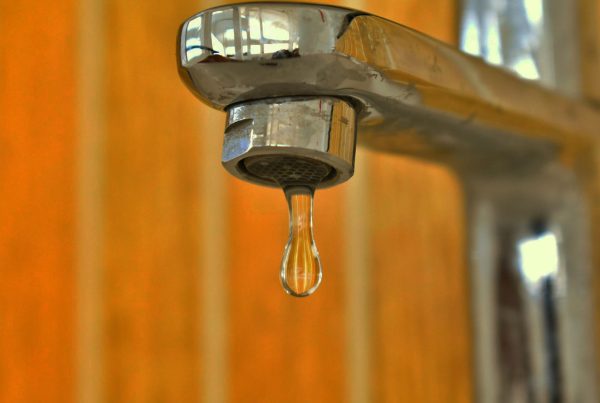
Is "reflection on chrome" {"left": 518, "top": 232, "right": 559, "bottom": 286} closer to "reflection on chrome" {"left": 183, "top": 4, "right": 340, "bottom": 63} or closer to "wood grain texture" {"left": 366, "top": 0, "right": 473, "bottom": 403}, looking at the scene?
"wood grain texture" {"left": 366, "top": 0, "right": 473, "bottom": 403}

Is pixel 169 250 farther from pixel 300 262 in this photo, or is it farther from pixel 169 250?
pixel 300 262

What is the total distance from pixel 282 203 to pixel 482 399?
0.25 meters

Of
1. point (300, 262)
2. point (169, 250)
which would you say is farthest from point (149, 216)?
point (300, 262)

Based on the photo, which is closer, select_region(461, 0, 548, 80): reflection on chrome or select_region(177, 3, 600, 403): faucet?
select_region(177, 3, 600, 403): faucet

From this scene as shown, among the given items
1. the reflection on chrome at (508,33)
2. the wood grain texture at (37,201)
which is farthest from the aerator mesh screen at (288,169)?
the wood grain texture at (37,201)

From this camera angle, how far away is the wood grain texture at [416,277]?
434 millimetres

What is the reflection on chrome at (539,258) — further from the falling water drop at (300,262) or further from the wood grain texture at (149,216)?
the wood grain texture at (149,216)

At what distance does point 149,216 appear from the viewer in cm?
52

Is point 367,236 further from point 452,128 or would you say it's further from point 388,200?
point 452,128

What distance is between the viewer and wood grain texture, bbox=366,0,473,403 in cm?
43

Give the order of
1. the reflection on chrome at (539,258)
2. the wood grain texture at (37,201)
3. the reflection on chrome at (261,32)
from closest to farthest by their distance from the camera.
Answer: the reflection on chrome at (261,32) → the reflection on chrome at (539,258) → the wood grain texture at (37,201)

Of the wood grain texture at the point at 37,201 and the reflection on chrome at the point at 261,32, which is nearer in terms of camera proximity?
the reflection on chrome at the point at 261,32

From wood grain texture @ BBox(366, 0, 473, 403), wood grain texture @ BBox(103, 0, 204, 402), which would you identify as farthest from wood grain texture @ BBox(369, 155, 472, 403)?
wood grain texture @ BBox(103, 0, 204, 402)

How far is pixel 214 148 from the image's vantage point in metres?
0.55
